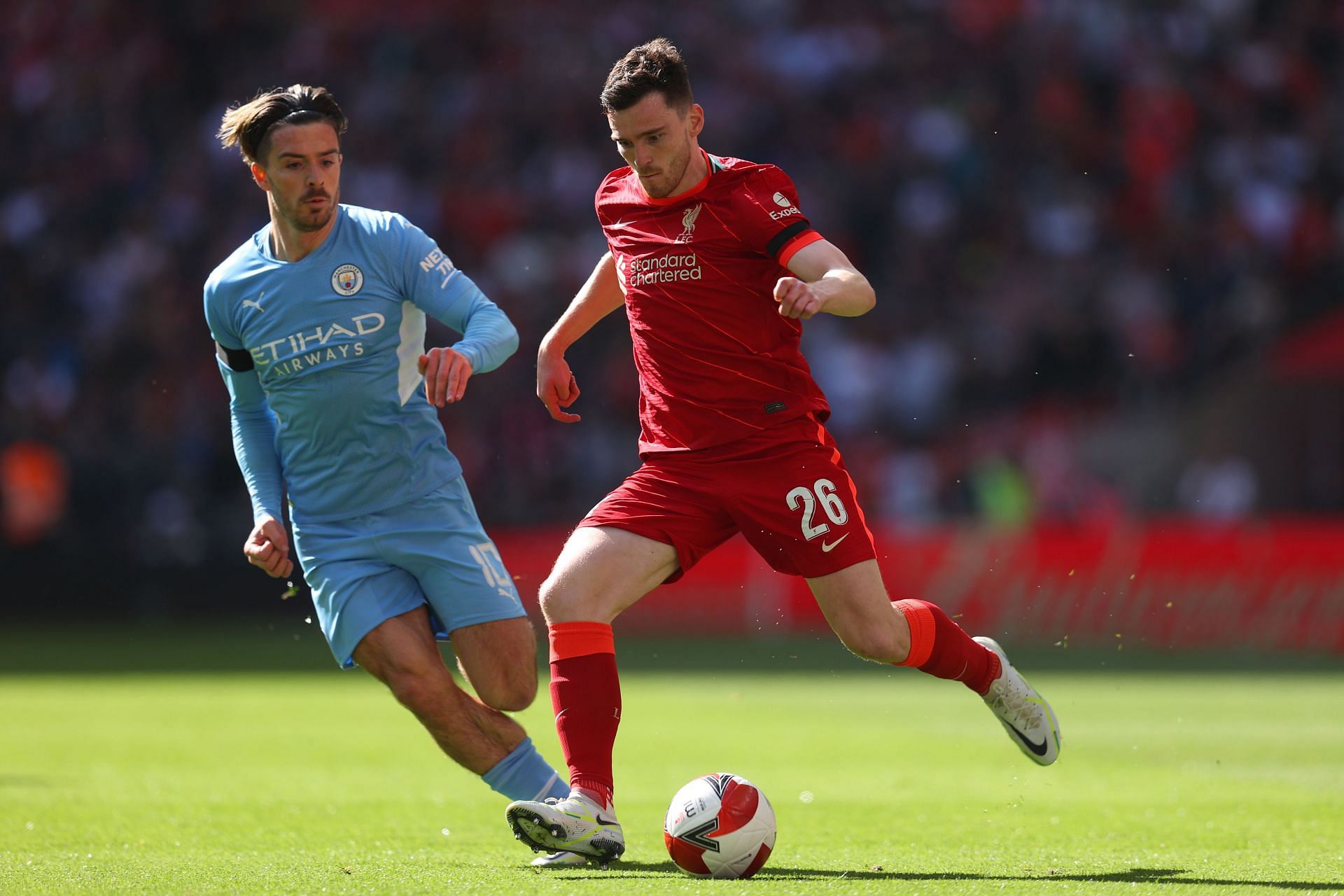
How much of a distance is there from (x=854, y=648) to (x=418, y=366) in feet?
5.14

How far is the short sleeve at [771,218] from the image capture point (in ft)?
16.7

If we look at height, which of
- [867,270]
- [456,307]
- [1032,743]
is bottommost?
[867,270]

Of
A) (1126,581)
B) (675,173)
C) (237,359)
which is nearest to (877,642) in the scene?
(675,173)

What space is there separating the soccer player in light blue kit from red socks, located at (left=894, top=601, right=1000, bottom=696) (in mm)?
1228

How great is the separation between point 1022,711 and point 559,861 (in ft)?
5.62

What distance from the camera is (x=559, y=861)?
5039 mm

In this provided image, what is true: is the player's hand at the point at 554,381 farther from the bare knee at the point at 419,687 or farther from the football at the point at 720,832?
the football at the point at 720,832

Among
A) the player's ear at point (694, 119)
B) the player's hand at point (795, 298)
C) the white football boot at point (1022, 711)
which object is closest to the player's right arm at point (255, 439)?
the player's ear at point (694, 119)

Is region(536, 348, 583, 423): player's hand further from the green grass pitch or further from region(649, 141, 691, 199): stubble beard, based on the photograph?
the green grass pitch

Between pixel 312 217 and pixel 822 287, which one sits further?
pixel 312 217

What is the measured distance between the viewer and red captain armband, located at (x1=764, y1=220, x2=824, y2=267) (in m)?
5.04

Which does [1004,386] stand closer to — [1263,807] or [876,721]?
[876,721]

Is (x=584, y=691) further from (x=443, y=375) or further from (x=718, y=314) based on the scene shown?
(x=718, y=314)

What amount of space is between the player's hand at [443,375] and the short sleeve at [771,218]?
965mm
